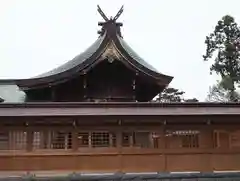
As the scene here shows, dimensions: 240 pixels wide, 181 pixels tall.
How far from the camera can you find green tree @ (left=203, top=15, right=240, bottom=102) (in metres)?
44.0

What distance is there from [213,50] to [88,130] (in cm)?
3506

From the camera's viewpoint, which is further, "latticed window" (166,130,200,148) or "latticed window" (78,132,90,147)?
"latticed window" (166,130,200,148)

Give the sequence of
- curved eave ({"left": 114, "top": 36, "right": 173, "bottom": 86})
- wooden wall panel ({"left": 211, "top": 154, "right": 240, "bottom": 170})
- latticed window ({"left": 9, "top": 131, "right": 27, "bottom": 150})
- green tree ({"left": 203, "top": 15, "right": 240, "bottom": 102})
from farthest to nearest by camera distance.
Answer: green tree ({"left": 203, "top": 15, "right": 240, "bottom": 102}), curved eave ({"left": 114, "top": 36, "right": 173, "bottom": 86}), wooden wall panel ({"left": 211, "top": 154, "right": 240, "bottom": 170}), latticed window ({"left": 9, "top": 131, "right": 27, "bottom": 150})

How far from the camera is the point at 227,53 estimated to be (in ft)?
148

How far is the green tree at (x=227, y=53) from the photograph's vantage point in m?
44.0

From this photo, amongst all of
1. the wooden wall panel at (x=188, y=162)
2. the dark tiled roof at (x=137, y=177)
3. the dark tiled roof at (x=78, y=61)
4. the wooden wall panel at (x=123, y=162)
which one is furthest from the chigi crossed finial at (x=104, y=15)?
the dark tiled roof at (x=137, y=177)

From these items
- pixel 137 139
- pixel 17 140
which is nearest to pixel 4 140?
pixel 17 140

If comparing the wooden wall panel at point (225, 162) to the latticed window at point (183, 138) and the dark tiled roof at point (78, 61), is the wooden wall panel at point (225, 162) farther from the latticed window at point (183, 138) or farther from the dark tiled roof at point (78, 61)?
the dark tiled roof at point (78, 61)

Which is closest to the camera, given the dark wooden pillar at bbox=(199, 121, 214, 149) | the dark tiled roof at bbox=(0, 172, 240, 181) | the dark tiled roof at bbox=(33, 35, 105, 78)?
the dark tiled roof at bbox=(0, 172, 240, 181)

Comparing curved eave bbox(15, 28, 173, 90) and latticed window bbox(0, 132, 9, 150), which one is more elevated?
curved eave bbox(15, 28, 173, 90)

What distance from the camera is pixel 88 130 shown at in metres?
15.5

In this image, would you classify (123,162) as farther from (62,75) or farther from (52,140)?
(62,75)

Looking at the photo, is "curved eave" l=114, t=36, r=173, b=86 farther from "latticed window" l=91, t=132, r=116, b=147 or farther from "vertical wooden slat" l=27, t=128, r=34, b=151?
"vertical wooden slat" l=27, t=128, r=34, b=151

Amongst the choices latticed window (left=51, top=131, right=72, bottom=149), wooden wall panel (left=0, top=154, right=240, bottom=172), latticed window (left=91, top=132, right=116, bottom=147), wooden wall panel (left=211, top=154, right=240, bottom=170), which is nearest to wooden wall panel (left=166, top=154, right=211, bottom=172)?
wooden wall panel (left=0, top=154, right=240, bottom=172)
